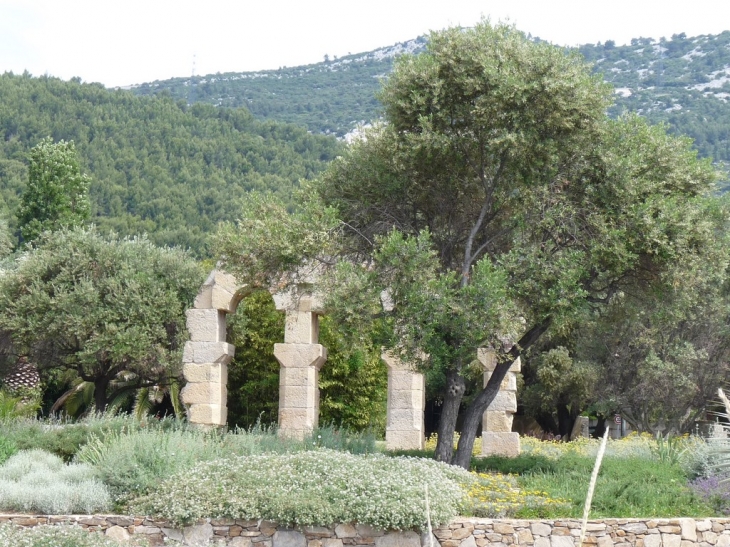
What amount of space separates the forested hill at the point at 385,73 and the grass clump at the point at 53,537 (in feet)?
248

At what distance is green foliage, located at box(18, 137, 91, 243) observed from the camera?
125 ft

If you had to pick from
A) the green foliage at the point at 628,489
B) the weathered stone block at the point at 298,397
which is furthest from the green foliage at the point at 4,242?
the green foliage at the point at 628,489

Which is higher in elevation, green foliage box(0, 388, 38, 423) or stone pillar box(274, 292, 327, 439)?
stone pillar box(274, 292, 327, 439)

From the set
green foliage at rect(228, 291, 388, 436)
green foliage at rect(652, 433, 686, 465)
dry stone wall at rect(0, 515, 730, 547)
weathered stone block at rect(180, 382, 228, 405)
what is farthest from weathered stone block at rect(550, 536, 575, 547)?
green foliage at rect(228, 291, 388, 436)

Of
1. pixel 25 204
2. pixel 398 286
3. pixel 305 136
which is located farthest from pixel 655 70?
pixel 398 286

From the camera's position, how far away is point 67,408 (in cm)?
2961

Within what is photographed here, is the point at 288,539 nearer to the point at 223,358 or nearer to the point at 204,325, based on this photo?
the point at 223,358

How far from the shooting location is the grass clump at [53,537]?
35.0 feet

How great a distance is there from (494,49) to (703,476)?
796 cm

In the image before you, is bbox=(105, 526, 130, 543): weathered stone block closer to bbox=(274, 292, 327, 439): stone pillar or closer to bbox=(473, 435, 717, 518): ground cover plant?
→ bbox=(473, 435, 717, 518): ground cover plant

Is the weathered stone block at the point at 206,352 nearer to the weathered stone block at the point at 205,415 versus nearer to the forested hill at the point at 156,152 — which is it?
the weathered stone block at the point at 205,415

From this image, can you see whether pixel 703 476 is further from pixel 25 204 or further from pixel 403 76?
pixel 25 204

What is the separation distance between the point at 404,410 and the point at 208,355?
4.80m

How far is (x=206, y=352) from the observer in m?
20.7
